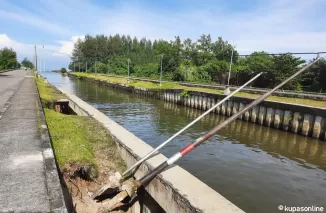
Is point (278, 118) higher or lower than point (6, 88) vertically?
lower

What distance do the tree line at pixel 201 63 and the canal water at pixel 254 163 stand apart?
14.0 feet

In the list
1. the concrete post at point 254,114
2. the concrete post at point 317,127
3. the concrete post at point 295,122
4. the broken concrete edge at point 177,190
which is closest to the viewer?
the broken concrete edge at point 177,190

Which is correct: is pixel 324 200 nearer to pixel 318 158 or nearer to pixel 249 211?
pixel 249 211

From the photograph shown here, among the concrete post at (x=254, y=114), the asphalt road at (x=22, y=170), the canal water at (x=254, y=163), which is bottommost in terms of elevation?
the canal water at (x=254, y=163)

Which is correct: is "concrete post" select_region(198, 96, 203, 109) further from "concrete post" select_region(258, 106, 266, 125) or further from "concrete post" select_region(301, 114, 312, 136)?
"concrete post" select_region(301, 114, 312, 136)

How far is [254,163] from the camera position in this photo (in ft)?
31.4

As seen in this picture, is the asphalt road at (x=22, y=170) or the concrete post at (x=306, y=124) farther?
the concrete post at (x=306, y=124)

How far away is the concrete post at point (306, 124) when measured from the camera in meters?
13.5

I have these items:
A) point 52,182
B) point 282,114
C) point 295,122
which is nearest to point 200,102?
point 282,114

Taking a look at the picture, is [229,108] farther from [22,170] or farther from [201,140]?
[22,170]

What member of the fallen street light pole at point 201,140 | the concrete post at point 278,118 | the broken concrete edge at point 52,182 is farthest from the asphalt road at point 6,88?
the concrete post at point 278,118

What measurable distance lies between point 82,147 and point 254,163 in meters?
6.48

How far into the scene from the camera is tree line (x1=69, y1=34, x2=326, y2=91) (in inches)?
1149

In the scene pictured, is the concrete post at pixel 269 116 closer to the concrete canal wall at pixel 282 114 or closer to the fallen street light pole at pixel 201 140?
the concrete canal wall at pixel 282 114
